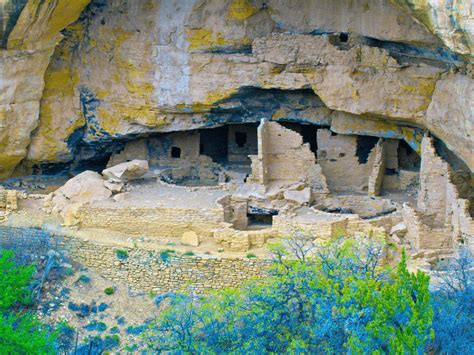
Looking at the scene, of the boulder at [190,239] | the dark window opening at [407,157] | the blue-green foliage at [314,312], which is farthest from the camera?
the dark window opening at [407,157]

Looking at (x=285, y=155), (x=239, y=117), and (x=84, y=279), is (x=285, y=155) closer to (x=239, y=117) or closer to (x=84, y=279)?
(x=239, y=117)

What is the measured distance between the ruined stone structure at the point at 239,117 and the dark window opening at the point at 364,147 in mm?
40

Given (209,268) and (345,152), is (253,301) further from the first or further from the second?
(345,152)

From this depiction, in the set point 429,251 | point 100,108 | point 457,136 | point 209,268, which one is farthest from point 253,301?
point 100,108

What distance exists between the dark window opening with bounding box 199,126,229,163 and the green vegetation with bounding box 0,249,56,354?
26.1 ft

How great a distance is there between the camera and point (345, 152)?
2731 cm

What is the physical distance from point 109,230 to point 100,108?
461cm

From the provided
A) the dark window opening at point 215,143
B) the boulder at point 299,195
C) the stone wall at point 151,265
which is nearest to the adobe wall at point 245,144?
the dark window opening at point 215,143

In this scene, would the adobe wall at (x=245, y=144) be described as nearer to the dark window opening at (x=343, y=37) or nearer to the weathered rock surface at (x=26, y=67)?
the dark window opening at (x=343, y=37)

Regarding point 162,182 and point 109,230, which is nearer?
point 109,230

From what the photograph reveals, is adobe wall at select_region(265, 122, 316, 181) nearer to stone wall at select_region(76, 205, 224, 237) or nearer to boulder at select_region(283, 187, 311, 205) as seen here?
boulder at select_region(283, 187, 311, 205)

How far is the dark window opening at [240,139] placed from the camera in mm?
30391

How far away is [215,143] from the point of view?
30.6 metres

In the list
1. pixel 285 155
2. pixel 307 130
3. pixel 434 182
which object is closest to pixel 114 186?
pixel 285 155
